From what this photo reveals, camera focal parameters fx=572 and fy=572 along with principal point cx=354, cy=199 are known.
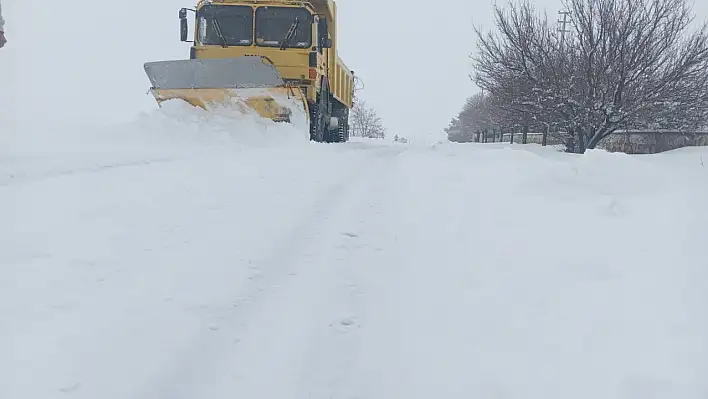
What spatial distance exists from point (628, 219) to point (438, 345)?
2.49 metres

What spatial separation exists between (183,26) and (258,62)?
8.61 ft

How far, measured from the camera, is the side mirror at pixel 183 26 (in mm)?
11456

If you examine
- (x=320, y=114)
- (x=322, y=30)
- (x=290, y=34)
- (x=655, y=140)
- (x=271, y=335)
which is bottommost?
(x=271, y=335)

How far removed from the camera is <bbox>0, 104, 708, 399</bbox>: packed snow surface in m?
2.10

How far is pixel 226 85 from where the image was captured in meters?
10.3

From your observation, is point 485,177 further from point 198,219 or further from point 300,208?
point 198,219

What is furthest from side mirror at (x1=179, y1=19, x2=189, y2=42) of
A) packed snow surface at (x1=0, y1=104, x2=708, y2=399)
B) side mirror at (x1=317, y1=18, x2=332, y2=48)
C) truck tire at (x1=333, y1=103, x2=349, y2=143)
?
packed snow surface at (x1=0, y1=104, x2=708, y2=399)

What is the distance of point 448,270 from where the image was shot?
3.32 m

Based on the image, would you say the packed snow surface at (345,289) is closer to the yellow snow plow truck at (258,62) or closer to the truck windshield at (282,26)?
the yellow snow plow truck at (258,62)

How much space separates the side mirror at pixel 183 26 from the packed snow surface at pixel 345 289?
6.73 m

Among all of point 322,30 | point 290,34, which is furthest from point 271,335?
point 322,30

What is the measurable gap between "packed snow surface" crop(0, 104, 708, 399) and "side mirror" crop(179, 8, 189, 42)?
6.73 meters

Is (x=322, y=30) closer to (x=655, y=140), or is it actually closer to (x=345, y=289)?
(x=655, y=140)

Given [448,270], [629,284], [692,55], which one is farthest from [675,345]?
[692,55]
